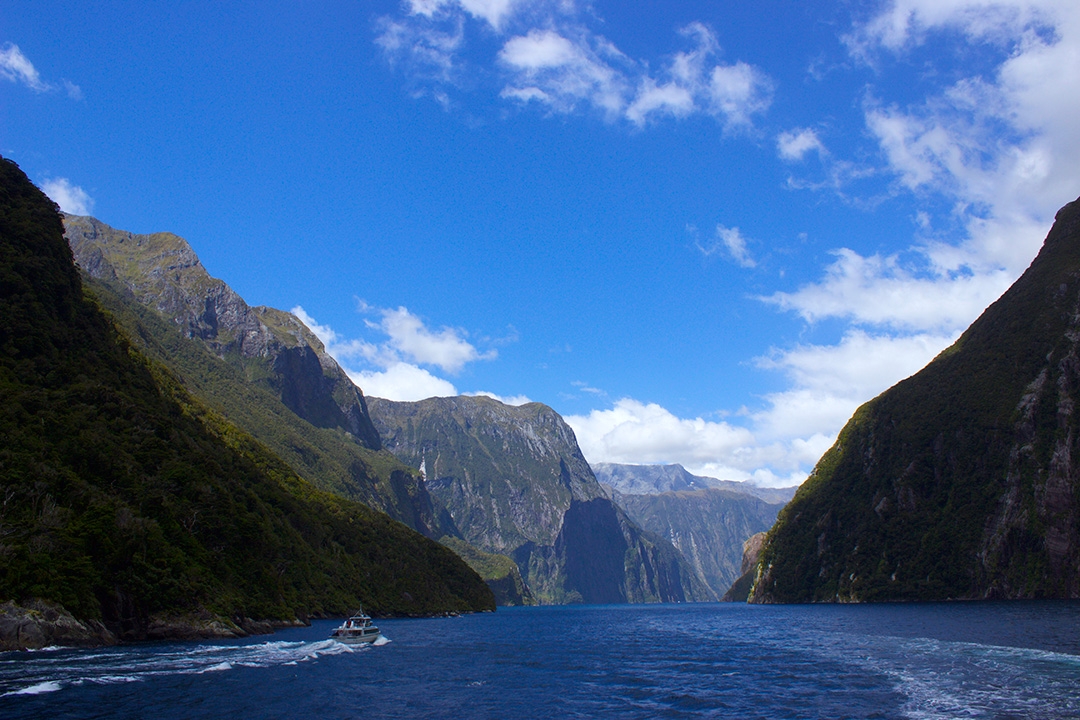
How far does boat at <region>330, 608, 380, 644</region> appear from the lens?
92.3m

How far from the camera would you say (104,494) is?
81.6 m

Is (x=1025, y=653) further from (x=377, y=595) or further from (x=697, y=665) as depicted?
(x=377, y=595)

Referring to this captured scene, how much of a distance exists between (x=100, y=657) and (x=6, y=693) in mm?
20355

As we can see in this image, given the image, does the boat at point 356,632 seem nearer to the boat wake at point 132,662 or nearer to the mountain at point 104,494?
the boat wake at point 132,662

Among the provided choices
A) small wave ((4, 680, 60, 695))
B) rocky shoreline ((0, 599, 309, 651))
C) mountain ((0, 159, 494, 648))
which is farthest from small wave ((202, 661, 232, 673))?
mountain ((0, 159, 494, 648))

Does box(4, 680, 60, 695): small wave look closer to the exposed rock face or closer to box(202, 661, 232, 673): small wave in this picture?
box(202, 661, 232, 673): small wave

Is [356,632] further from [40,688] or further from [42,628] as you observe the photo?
[40,688]

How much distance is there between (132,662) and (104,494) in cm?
2960

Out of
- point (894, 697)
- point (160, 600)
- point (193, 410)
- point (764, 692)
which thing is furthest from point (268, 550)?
point (894, 697)

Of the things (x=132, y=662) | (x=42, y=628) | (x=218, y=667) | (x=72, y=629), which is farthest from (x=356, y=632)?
(x=42, y=628)

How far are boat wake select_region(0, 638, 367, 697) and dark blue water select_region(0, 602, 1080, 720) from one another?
18 centimetres

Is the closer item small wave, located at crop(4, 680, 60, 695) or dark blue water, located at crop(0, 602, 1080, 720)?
small wave, located at crop(4, 680, 60, 695)

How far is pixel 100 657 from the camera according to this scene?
202ft

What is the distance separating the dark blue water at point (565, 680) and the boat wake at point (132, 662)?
0.58 feet
